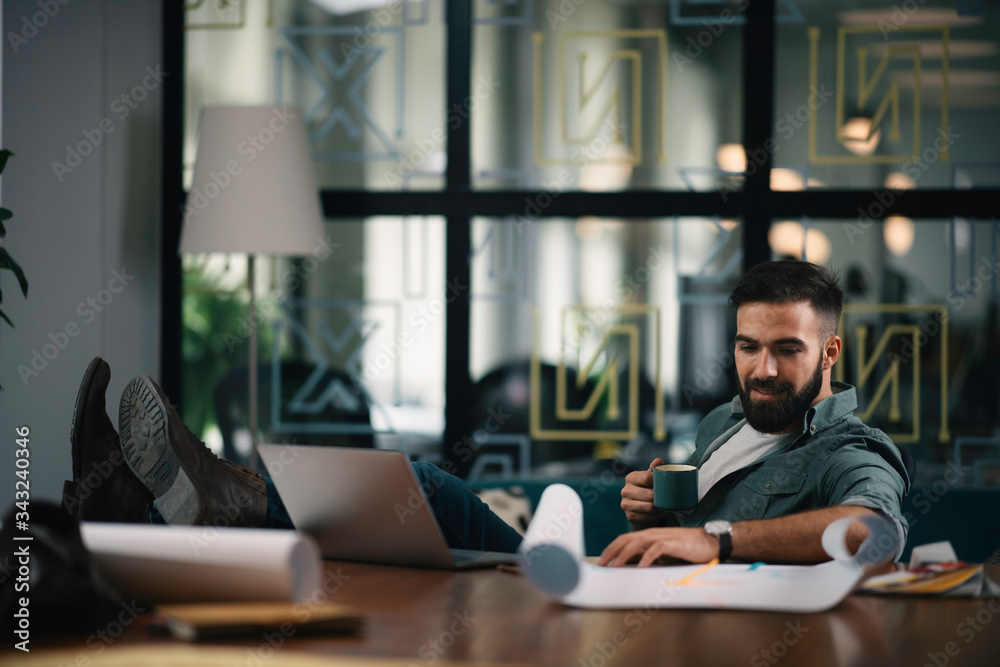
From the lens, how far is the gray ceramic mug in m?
1.53

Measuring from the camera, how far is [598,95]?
338 cm

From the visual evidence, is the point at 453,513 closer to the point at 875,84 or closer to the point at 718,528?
the point at 718,528

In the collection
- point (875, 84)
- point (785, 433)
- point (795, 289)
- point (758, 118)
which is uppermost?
point (875, 84)

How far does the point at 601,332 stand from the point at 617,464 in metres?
0.46

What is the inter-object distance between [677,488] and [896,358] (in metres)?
2.01

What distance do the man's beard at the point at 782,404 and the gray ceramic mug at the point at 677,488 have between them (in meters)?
0.49

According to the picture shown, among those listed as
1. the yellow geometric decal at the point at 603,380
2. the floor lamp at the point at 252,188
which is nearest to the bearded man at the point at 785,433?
the yellow geometric decal at the point at 603,380

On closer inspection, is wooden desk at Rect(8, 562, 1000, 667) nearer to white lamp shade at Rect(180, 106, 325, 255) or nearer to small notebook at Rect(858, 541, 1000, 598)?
small notebook at Rect(858, 541, 1000, 598)

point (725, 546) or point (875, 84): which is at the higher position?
point (875, 84)

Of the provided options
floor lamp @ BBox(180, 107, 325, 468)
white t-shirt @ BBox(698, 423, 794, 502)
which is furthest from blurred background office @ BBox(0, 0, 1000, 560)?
white t-shirt @ BBox(698, 423, 794, 502)

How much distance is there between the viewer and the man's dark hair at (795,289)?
1.98 metres

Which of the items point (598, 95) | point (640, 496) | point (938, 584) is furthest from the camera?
point (598, 95)

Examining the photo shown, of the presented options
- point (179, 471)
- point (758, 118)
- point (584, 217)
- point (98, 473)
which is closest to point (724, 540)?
point (179, 471)

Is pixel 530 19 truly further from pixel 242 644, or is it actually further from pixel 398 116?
pixel 242 644
